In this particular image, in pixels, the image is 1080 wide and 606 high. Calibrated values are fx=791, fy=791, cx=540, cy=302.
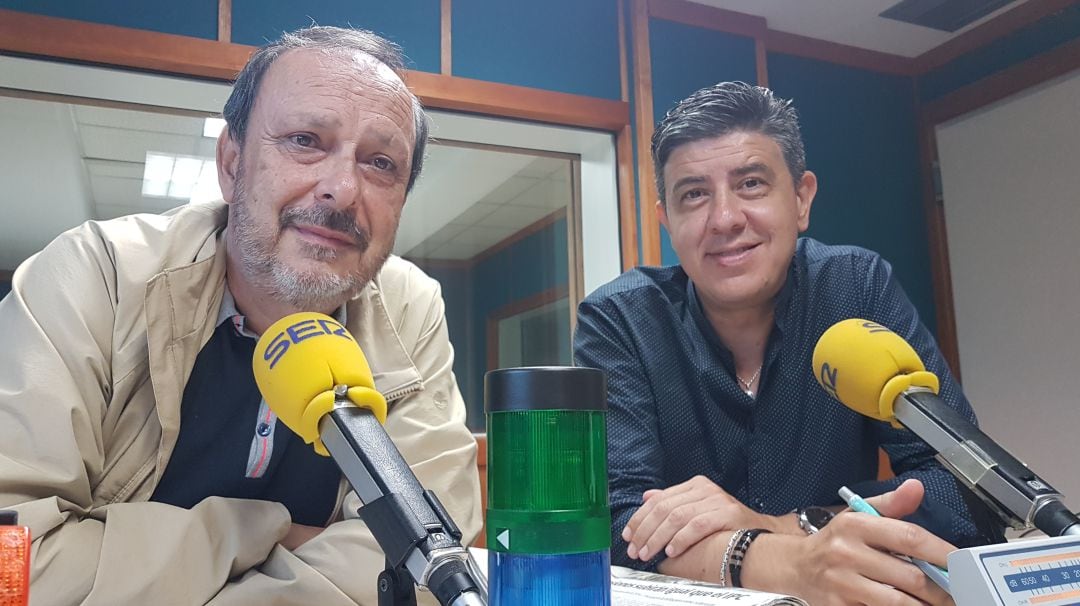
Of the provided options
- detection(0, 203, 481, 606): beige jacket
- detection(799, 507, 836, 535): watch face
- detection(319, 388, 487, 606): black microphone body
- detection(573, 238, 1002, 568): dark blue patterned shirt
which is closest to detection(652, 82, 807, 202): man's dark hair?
detection(573, 238, 1002, 568): dark blue patterned shirt

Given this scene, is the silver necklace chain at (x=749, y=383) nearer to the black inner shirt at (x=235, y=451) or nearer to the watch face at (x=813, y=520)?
the watch face at (x=813, y=520)

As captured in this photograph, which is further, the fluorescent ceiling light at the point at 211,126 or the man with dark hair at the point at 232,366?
the fluorescent ceiling light at the point at 211,126

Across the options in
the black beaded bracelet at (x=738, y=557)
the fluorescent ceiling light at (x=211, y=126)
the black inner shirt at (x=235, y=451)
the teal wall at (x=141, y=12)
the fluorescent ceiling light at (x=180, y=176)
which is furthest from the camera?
the fluorescent ceiling light at (x=180, y=176)

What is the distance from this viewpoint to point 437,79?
2424 millimetres

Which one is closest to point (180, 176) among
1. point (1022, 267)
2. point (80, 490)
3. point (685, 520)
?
point (80, 490)

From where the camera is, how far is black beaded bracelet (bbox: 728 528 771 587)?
99cm

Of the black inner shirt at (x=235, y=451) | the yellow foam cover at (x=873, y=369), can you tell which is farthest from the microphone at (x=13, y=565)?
the yellow foam cover at (x=873, y=369)

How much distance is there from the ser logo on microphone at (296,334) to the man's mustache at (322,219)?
1.55 ft

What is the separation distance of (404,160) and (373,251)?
161mm

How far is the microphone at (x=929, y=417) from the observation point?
2.03 ft

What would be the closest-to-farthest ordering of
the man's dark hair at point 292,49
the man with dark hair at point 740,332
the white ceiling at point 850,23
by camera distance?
the man's dark hair at point 292,49 → the man with dark hair at point 740,332 → the white ceiling at point 850,23

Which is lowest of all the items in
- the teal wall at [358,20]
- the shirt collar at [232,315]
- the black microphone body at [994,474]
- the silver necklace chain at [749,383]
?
the black microphone body at [994,474]

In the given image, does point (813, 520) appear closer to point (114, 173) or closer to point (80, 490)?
point (80, 490)

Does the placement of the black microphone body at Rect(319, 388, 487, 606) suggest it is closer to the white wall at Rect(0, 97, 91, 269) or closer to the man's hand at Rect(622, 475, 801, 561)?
the man's hand at Rect(622, 475, 801, 561)
